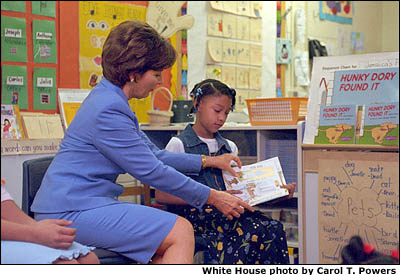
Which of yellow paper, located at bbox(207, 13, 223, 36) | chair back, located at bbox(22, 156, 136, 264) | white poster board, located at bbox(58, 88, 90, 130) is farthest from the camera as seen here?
yellow paper, located at bbox(207, 13, 223, 36)

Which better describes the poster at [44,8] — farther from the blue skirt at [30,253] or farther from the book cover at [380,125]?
the blue skirt at [30,253]

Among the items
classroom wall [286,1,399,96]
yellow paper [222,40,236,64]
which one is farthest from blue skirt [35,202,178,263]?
classroom wall [286,1,399,96]

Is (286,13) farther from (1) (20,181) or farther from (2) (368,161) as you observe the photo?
(1) (20,181)

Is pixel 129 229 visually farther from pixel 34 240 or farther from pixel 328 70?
pixel 328 70

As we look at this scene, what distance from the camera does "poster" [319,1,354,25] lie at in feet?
12.6

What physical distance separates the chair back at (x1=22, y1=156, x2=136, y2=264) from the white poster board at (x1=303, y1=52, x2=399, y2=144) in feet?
2.96

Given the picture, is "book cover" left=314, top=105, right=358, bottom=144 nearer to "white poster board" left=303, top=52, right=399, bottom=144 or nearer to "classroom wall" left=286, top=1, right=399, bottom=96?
"white poster board" left=303, top=52, right=399, bottom=144

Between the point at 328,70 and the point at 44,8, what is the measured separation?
1.25 metres

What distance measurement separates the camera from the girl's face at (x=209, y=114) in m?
1.20

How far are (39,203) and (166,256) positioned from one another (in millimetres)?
251

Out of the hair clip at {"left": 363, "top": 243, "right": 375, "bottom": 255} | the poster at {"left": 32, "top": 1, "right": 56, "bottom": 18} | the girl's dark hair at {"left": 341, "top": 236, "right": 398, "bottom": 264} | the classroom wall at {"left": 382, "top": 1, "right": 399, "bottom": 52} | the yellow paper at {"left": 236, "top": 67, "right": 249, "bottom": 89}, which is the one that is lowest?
the girl's dark hair at {"left": 341, "top": 236, "right": 398, "bottom": 264}

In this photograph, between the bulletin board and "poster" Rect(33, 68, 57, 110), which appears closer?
the bulletin board

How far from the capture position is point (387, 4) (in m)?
4.24

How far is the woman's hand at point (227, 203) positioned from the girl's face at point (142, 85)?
250mm
